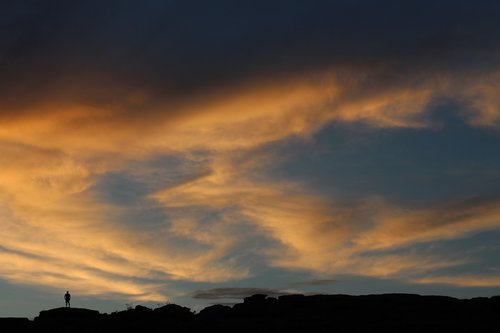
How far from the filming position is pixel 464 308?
53438 mm

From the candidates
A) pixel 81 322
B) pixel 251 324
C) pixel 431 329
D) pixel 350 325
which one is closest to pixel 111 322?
Answer: pixel 81 322

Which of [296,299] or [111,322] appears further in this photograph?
[296,299]

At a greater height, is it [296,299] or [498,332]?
[296,299]

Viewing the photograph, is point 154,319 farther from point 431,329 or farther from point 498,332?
point 498,332

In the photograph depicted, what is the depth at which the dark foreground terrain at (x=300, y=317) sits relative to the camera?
165 ft

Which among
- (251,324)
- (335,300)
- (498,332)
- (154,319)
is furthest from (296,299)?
(498,332)

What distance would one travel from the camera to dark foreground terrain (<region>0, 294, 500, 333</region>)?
1976 inches

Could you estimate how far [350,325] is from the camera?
5072 centimetres

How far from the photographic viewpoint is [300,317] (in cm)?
5394

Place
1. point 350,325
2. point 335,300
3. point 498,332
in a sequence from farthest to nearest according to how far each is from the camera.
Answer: point 335,300, point 350,325, point 498,332

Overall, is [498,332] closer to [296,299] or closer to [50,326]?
[296,299]

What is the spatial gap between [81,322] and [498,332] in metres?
31.5

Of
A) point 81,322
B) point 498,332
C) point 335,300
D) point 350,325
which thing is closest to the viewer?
point 498,332

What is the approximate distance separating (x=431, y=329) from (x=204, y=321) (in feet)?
57.0
